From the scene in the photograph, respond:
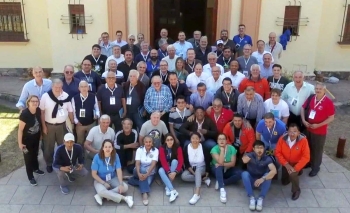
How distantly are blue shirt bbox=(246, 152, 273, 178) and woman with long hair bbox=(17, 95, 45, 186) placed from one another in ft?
11.1

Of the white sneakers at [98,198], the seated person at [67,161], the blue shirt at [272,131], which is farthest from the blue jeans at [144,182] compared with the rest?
the blue shirt at [272,131]

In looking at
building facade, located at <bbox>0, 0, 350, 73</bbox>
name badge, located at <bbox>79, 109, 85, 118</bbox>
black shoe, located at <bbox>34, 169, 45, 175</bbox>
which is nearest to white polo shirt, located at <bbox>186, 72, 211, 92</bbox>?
name badge, located at <bbox>79, 109, 85, 118</bbox>

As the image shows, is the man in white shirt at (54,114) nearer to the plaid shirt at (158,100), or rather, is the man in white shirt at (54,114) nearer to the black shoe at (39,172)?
the black shoe at (39,172)

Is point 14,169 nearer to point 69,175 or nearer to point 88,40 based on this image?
point 69,175

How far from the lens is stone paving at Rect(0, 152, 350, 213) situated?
5.79 metres

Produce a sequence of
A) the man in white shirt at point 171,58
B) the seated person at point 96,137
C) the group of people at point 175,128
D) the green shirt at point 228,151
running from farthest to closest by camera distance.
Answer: the man in white shirt at point 171,58, the seated person at point 96,137, the green shirt at point 228,151, the group of people at point 175,128

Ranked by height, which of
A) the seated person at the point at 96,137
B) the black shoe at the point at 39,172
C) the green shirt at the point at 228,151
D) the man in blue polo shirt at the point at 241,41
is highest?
the man in blue polo shirt at the point at 241,41

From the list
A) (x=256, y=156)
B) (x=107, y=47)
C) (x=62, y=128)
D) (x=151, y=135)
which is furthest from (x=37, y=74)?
(x=256, y=156)

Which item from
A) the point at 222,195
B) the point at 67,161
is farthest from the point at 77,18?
the point at 222,195

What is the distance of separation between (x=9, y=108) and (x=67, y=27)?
2717 millimetres

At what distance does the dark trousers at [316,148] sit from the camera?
658 centimetres

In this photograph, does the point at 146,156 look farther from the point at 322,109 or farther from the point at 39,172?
the point at 322,109

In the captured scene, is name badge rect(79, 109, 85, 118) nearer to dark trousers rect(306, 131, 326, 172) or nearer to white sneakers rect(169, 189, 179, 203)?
white sneakers rect(169, 189, 179, 203)

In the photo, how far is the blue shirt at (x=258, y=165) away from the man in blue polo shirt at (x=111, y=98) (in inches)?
95.8
